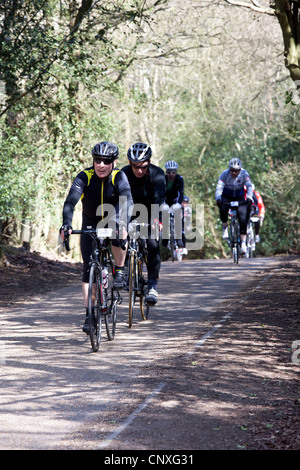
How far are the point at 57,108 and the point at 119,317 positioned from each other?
376 inches

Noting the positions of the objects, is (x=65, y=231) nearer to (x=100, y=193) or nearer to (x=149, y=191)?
(x=100, y=193)

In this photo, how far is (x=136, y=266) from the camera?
9438mm

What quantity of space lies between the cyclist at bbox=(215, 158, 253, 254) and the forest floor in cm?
133

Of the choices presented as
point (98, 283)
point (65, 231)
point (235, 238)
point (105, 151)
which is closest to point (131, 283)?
point (98, 283)

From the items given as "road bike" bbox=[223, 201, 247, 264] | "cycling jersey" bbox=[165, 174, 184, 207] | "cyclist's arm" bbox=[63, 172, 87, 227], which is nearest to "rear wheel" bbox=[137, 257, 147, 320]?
"cyclist's arm" bbox=[63, 172, 87, 227]

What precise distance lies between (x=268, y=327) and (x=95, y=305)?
2.34 metres

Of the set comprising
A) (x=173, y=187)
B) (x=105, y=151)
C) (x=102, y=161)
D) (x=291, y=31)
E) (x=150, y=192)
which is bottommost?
(x=150, y=192)

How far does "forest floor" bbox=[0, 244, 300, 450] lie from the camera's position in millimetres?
5379

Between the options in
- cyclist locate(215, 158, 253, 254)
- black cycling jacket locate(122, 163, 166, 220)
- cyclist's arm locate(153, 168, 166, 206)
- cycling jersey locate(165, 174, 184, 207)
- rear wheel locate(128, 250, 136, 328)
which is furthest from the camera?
cycling jersey locate(165, 174, 184, 207)

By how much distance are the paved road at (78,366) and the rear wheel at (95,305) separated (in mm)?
181

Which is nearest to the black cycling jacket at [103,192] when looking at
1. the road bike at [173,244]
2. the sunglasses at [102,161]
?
the sunglasses at [102,161]

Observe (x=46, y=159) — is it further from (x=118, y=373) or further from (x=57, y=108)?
(x=118, y=373)

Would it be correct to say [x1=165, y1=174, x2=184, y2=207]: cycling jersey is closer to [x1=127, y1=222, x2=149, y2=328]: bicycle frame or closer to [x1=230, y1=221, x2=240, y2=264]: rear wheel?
[x1=230, y1=221, x2=240, y2=264]: rear wheel

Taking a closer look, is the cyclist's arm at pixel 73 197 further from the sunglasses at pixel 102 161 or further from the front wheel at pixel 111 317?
the front wheel at pixel 111 317
